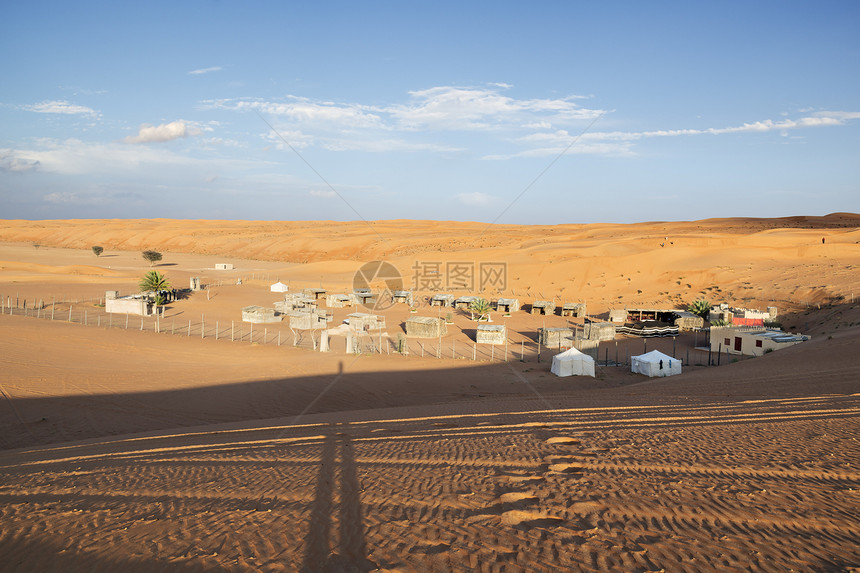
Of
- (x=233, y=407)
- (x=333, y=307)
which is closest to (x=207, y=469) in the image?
(x=233, y=407)

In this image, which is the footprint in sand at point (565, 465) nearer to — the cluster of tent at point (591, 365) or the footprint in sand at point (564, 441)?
the footprint in sand at point (564, 441)

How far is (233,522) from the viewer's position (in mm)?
6238

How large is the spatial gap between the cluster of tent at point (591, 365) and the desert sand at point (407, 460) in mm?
888

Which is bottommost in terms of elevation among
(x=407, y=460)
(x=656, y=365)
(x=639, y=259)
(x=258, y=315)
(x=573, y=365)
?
(x=656, y=365)

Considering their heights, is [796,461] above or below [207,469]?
above

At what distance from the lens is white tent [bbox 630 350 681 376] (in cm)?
2362

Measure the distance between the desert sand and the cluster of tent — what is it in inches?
35.0

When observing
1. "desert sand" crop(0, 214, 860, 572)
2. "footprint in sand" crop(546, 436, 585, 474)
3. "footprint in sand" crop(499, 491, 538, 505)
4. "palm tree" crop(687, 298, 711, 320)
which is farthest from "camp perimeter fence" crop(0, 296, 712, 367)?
"footprint in sand" crop(499, 491, 538, 505)

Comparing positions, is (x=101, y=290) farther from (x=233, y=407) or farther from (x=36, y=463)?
(x=36, y=463)

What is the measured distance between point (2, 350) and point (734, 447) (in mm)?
26396

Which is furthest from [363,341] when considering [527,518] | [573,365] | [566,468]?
[527,518]

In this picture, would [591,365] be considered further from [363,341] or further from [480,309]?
[480,309]

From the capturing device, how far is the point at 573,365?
23078mm

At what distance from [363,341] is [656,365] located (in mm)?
16110
